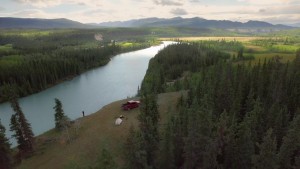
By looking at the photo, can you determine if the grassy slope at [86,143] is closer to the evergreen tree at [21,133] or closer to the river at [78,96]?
the evergreen tree at [21,133]

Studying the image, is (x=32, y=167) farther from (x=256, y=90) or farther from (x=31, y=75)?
(x=31, y=75)

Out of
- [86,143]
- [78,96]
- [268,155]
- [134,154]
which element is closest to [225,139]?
[268,155]

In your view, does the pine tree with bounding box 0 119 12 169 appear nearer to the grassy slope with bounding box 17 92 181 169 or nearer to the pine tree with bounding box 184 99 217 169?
the grassy slope with bounding box 17 92 181 169

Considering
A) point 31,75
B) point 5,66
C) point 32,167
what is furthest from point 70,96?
point 32,167

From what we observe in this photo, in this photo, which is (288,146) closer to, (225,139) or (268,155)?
(268,155)

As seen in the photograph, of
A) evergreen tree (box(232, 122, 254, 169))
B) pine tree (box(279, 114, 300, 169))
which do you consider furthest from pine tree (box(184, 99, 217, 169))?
pine tree (box(279, 114, 300, 169))

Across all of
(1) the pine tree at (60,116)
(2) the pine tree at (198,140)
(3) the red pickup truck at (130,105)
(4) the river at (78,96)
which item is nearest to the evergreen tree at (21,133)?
(1) the pine tree at (60,116)
